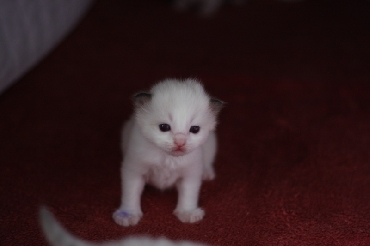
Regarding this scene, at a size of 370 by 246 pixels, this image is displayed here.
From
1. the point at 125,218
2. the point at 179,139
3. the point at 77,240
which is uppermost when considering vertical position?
the point at 179,139

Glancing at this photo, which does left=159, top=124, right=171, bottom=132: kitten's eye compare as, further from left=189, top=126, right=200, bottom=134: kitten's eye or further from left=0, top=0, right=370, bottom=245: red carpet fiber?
left=0, top=0, right=370, bottom=245: red carpet fiber

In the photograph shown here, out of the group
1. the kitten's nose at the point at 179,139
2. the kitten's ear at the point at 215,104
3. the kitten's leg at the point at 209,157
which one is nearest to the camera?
the kitten's nose at the point at 179,139

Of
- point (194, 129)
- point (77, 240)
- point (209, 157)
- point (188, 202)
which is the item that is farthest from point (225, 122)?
point (77, 240)

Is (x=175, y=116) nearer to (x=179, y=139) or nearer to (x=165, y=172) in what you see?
(x=179, y=139)

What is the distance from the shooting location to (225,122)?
2.06m

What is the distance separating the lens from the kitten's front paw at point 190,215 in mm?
1411

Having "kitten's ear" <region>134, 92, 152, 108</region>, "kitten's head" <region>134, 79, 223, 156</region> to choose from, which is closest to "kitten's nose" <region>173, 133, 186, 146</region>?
"kitten's head" <region>134, 79, 223, 156</region>

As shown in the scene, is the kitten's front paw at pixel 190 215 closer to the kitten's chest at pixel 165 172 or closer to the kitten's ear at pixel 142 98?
the kitten's chest at pixel 165 172

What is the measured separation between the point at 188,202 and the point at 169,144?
287 millimetres

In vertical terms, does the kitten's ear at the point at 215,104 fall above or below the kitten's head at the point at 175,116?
above

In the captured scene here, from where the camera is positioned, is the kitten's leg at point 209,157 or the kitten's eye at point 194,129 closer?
the kitten's eye at point 194,129

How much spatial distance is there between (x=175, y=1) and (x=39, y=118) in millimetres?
1675

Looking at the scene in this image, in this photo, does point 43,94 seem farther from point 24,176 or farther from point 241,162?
point 241,162

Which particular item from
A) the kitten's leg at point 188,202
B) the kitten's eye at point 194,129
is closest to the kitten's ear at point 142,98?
the kitten's eye at point 194,129
